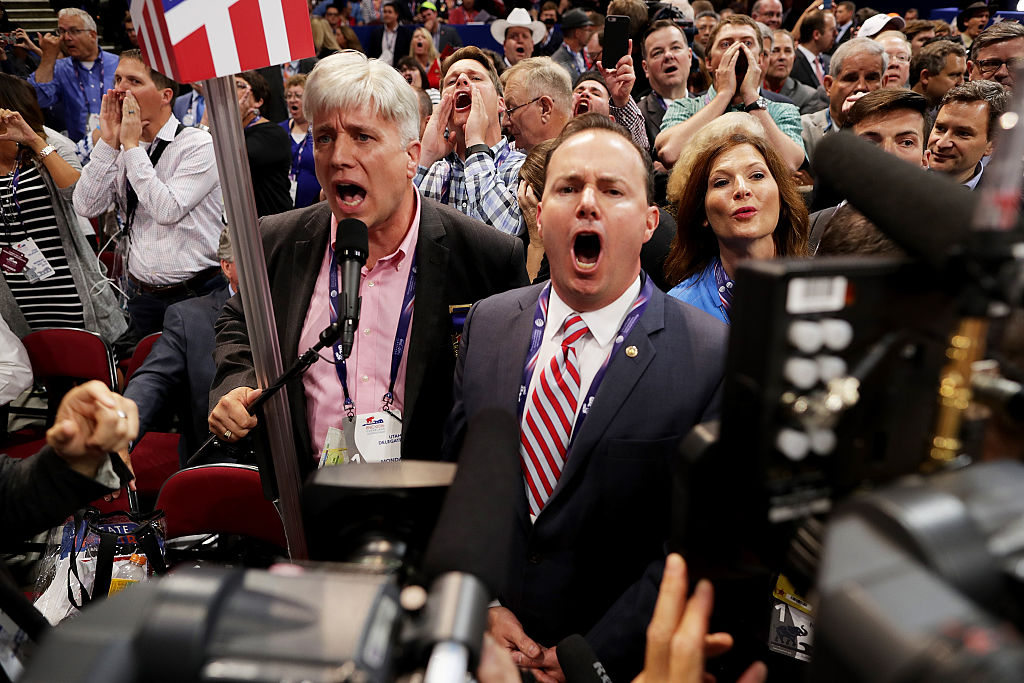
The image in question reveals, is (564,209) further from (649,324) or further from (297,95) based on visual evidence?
(297,95)

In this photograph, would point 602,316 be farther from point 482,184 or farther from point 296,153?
point 296,153

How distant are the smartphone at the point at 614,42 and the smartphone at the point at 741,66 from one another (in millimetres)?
918

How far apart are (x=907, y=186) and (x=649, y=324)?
0.96 meters

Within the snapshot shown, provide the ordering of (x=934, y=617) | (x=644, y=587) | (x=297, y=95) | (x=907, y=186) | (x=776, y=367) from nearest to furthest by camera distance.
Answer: (x=934, y=617) < (x=776, y=367) < (x=907, y=186) < (x=644, y=587) < (x=297, y=95)

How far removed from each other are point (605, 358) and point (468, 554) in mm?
1088

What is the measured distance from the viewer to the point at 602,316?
6.32 ft

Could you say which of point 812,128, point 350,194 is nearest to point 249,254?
point 350,194

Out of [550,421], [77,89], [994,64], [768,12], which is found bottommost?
[550,421]

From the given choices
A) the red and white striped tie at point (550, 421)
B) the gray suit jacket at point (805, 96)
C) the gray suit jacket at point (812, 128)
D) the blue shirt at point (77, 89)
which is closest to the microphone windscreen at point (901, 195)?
the red and white striped tie at point (550, 421)

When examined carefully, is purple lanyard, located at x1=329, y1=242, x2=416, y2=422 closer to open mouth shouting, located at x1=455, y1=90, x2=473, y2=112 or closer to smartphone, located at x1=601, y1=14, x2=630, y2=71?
open mouth shouting, located at x1=455, y1=90, x2=473, y2=112

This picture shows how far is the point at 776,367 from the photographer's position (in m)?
0.85

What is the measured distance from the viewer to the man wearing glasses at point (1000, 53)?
436cm

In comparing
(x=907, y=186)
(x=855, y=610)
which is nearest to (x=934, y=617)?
(x=855, y=610)

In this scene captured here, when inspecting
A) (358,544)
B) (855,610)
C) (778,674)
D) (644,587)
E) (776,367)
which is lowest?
(778,674)
